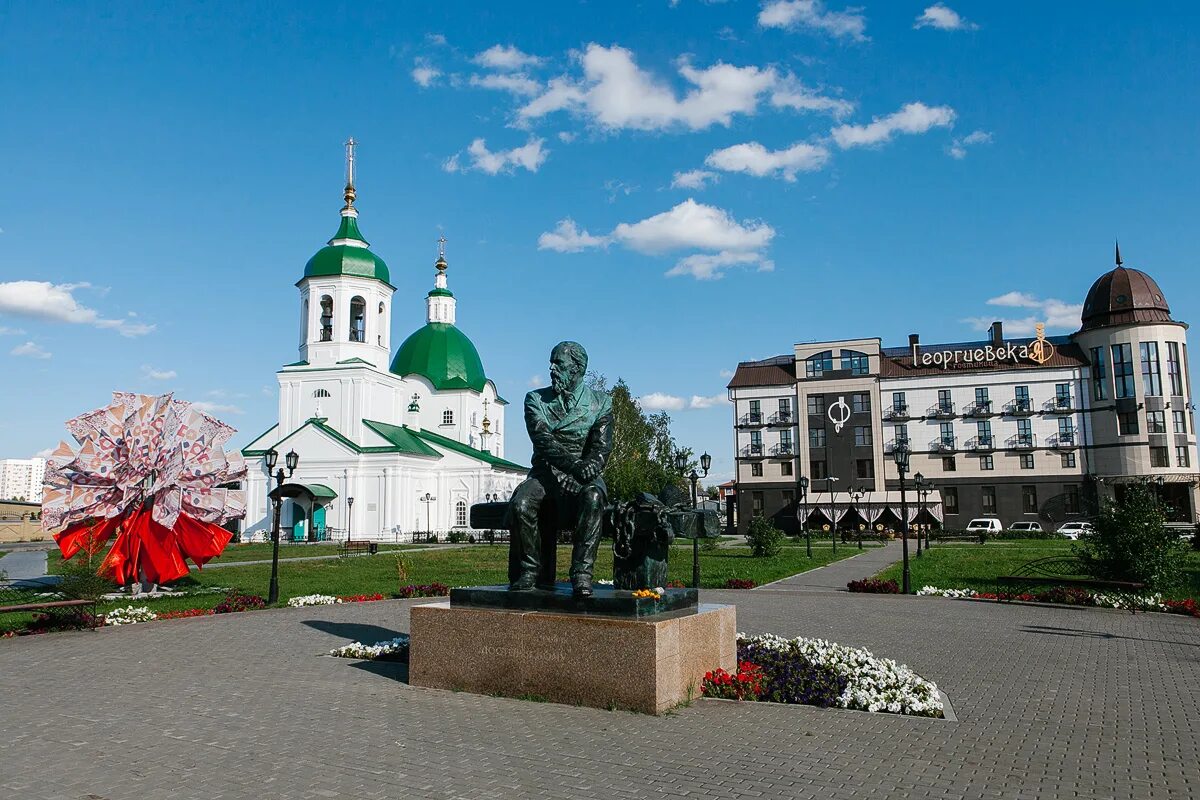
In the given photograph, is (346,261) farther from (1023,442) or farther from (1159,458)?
(1159,458)

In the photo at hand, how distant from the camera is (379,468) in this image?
Result: 50.2 metres

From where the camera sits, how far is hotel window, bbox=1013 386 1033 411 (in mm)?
54344

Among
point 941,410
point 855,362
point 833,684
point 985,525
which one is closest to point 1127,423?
point 941,410

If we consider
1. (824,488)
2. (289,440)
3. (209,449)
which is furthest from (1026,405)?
(209,449)

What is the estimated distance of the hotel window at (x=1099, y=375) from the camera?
52.6 meters

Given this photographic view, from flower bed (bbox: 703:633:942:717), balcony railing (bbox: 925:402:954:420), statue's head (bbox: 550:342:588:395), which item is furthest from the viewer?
balcony railing (bbox: 925:402:954:420)

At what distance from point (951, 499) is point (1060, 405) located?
9.24 meters

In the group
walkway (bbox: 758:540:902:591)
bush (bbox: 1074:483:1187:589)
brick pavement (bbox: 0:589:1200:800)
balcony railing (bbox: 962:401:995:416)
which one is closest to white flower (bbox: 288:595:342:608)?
brick pavement (bbox: 0:589:1200:800)

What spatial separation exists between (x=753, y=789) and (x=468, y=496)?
50.1 m

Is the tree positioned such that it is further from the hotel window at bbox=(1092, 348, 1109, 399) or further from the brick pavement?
the brick pavement

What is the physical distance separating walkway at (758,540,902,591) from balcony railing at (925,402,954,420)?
2507 cm

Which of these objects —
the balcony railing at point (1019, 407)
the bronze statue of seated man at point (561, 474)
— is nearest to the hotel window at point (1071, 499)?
the balcony railing at point (1019, 407)

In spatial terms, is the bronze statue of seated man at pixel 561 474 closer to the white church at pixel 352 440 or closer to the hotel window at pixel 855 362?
the white church at pixel 352 440

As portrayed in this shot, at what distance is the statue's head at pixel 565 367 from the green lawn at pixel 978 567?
13652 millimetres
